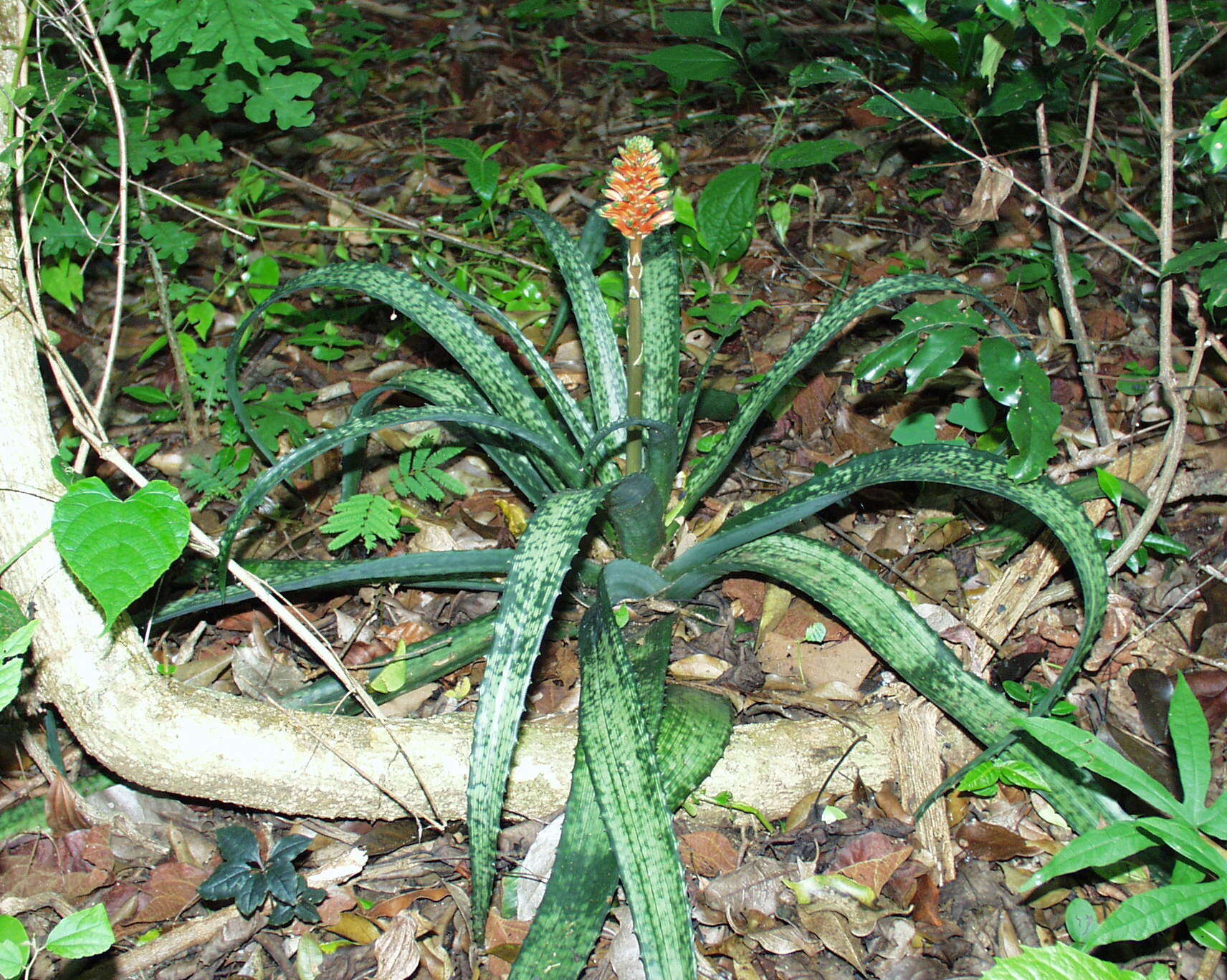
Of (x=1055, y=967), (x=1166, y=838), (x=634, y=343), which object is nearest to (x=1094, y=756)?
(x=1166, y=838)

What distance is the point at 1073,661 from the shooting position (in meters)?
1.47

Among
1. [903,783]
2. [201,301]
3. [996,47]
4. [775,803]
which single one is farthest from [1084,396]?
[201,301]

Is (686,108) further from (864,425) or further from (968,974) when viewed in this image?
(968,974)

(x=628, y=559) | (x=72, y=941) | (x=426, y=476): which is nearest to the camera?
(x=72, y=941)

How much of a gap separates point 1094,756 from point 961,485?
49 cm

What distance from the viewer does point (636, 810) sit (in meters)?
1.34

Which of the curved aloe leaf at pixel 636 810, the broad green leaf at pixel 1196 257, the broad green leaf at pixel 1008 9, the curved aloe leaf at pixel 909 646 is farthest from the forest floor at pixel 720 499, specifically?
the broad green leaf at pixel 1008 9

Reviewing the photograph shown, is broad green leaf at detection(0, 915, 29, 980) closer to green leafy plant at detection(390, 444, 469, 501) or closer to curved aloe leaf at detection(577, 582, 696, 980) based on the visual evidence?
curved aloe leaf at detection(577, 582, 696, 980)

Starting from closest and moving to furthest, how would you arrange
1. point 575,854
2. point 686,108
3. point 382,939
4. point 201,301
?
point 575,854
point 382,939
point 201,301
point 686,108

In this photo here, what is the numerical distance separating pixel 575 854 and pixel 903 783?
24.7 inches

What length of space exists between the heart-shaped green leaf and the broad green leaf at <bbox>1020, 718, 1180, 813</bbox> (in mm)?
1270

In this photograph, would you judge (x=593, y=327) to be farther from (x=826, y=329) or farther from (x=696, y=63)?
(x=696, y=63)

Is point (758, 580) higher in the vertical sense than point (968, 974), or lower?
higher

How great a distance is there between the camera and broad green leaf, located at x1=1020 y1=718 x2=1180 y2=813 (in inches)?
52.3
